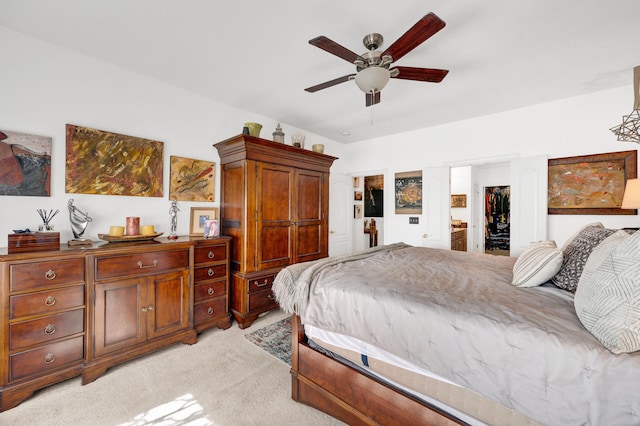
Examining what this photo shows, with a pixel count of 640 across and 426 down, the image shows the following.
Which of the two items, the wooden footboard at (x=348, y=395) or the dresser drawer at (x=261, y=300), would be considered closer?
the wooden footboard at (x=348, y=395)

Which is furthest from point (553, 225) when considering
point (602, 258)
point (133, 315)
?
point (133, 315)

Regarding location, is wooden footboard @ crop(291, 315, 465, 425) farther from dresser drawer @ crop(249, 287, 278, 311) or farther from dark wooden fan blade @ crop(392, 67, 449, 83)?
dark wooden fan blade @ crop(392, 67, 449, 83)

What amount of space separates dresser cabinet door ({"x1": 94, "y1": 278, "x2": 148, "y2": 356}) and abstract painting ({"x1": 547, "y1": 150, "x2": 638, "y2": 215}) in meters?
4.73

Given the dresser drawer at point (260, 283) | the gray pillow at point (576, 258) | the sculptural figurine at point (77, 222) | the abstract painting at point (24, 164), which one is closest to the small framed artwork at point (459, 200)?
the gray pillow at point (576, 258)

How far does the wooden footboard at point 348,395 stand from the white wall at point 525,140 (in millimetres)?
3311

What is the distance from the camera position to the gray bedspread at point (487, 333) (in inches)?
33.4

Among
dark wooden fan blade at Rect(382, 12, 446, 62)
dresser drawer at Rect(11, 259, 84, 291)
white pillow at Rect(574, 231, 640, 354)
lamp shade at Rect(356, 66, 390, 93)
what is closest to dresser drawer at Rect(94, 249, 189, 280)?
dresser drawer at Rect(11, 259, 84, 291)

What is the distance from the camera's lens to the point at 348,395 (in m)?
1.49

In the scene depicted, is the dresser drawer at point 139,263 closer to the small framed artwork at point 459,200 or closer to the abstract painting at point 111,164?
the abstract painting at point 111,164

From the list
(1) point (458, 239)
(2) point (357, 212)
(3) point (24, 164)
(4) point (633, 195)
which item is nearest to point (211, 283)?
(3) point (24, 164)

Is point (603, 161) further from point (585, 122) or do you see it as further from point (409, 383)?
point (409, 383)

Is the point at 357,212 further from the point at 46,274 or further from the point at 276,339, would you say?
the point at 46,274

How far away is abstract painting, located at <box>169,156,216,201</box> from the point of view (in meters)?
2.95

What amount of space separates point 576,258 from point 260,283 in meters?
2.77
